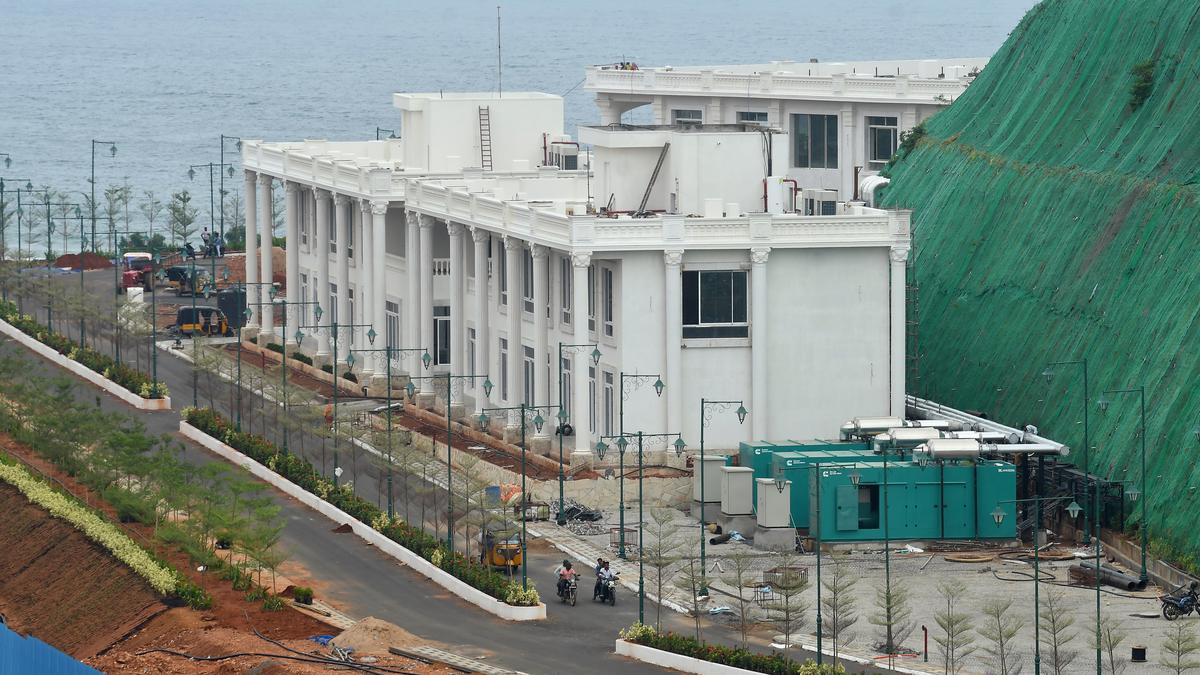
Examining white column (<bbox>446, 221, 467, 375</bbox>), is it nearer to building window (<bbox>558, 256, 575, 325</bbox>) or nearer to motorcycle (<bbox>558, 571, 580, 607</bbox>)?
building window (<bbox>558, 256, 575, 325</bbox>)

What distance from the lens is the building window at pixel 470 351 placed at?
98.1m

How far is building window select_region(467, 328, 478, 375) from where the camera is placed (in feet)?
322

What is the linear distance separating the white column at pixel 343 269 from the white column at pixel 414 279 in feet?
28.0

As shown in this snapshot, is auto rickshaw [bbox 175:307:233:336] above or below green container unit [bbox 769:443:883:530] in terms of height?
above

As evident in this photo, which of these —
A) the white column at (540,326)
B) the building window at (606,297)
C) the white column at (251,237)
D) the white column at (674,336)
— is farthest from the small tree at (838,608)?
the white column at (251,237)

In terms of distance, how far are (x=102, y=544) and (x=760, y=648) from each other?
23.0 metres

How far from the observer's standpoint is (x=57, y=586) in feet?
254

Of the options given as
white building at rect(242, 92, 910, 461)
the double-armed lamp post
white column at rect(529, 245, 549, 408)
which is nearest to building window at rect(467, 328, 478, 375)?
white building at rect(242, 92, 910, 461)

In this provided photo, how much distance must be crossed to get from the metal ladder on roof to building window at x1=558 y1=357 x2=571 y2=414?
24.2m

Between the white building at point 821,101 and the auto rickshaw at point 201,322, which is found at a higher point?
the white building at point 821,101

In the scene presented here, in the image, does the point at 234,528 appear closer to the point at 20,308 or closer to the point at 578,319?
the point at 578,319

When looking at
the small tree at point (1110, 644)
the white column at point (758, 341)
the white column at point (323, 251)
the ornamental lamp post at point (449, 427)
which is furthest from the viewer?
the white column at point (323, 251)

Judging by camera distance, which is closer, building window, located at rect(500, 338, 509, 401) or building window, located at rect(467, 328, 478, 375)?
building window, located at rect(500, 338, 509, 401)

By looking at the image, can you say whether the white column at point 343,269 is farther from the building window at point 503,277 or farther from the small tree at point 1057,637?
the small tree at point 1057,637
